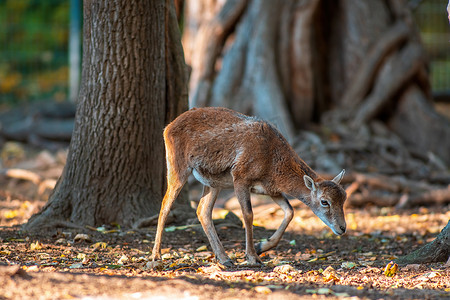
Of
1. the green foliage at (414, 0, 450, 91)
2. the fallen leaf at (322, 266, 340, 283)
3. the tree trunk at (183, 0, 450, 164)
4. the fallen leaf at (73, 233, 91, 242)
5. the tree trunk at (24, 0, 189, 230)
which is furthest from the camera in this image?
the green foliage at (414, 0, 450, 91)

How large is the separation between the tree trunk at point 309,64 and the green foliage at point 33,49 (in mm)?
6311

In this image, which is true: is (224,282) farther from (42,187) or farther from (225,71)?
(225,71)

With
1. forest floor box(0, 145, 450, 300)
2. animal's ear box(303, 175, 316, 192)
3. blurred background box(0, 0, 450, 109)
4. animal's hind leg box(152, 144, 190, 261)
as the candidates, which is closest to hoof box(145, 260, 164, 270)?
forest floor box(0, 145, 450, 300)

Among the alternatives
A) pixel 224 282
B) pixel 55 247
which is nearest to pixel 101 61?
pixel 55 247

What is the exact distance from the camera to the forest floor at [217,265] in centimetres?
412

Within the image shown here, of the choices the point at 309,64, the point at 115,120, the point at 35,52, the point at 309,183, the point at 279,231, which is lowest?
the point at 279,231

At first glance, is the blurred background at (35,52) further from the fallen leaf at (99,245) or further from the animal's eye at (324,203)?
the animal's eye at (324,203)

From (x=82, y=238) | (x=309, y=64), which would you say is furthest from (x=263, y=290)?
(x=309, y=64)

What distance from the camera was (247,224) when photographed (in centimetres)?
579

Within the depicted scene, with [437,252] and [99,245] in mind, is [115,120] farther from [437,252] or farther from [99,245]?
[437,252]

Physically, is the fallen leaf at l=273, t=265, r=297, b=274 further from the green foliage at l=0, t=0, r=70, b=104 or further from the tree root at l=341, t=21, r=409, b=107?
the green foliage at l=0, t=0, r=70, b=104

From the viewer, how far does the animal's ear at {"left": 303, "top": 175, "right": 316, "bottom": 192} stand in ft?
18.9

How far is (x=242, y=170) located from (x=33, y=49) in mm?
13344

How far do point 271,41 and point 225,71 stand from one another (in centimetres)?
113
